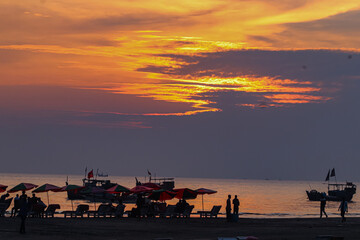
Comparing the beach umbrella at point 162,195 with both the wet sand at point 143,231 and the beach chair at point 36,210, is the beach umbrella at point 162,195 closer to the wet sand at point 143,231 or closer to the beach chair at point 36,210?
the wet sand at point 143,231

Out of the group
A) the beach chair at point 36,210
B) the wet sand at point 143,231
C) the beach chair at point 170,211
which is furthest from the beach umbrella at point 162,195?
the beach chair at point 36,210

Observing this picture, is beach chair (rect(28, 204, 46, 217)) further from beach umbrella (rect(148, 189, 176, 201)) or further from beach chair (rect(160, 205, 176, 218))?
beach chair (rect(160, 205, 176, 218))

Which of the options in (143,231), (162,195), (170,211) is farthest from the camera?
(162,195)

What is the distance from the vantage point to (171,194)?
40.1m

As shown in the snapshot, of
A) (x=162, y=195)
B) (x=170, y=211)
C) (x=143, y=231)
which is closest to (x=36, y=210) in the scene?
(x=162, y=195)

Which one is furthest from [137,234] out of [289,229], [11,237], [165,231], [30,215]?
[30,215]

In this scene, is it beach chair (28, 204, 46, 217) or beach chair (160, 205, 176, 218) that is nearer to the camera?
beach chair (28, 204, 46, 217)

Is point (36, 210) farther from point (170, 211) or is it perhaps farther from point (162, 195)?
point (170, 211)

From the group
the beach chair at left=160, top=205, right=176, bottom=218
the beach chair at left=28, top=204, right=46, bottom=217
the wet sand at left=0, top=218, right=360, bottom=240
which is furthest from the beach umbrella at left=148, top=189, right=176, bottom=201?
the beach chair at left=28, top=204, right=46, bottom=217

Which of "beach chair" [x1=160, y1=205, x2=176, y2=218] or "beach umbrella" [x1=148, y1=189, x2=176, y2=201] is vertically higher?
"beach umbrella" [x1=148, y1=189, x2=176, y2=201]

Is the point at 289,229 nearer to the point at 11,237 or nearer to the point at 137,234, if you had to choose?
the point at 137,234

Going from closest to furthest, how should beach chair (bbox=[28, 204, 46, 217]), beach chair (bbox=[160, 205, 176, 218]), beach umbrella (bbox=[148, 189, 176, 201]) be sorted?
1. beach chair (bbox=[28, 204, 46, 217])
2. beach umbrella (bbox=[148, 189, 176, 201])
3. beach chair (bbox=[160, 205, 176, 218])

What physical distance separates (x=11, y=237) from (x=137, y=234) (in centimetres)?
583

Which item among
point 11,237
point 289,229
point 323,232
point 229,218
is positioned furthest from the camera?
point 229,218
